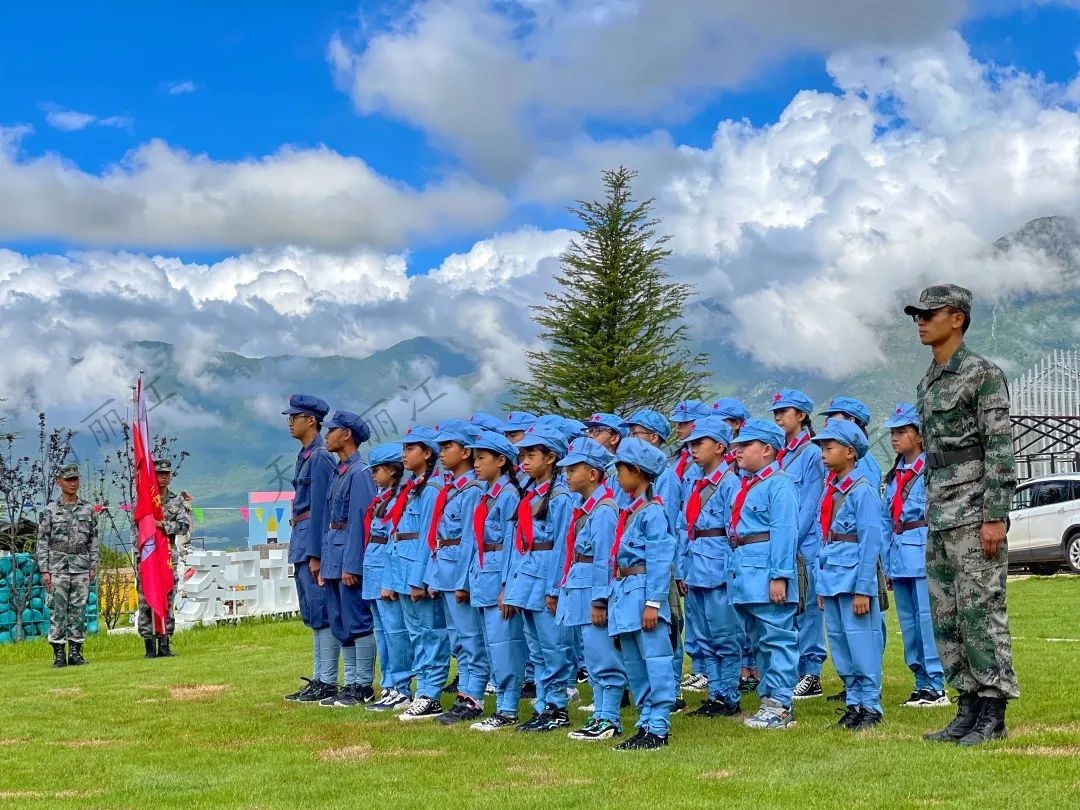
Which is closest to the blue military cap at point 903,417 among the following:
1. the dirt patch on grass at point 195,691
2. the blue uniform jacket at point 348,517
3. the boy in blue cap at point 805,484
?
the boy in blue cap at point 805,484

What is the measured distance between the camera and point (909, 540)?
9117 millimetres

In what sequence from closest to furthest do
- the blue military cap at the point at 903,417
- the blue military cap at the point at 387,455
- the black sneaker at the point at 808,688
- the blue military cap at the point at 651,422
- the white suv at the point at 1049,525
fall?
the blue military cap at the point at 903,417, the black sneaker at the point at 808,688, the blue military cap at the point at 387,455, the blue military cap at the point at 651,422, the white suv at the point at 1049,525

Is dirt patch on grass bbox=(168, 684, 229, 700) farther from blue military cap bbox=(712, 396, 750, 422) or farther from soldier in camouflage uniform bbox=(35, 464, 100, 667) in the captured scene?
blue military cap bbox=(712, 396, 750, 422)

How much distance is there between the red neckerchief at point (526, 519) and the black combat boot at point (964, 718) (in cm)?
283

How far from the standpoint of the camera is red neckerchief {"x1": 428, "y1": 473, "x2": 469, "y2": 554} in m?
9.29

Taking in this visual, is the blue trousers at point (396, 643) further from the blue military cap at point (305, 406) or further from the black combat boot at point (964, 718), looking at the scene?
the black combat boot at point (964, 718)

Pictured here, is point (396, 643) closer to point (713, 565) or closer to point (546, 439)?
point (546, 439)

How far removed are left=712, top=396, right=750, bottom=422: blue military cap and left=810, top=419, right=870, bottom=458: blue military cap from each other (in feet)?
5.04

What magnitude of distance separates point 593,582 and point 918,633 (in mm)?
2653

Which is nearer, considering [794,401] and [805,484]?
[805,484]

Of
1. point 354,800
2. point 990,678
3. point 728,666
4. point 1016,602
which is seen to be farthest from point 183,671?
point 1016,602

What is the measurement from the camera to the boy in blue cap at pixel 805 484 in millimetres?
9367

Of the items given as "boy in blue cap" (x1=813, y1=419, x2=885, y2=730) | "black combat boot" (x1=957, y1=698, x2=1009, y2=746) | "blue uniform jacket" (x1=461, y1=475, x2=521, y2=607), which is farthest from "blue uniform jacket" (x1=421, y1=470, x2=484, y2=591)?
"black combat boot" (x1=957, y1=698, x2=1009, y2=746)

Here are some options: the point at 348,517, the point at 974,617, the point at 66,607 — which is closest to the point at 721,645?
the point at 974,617
